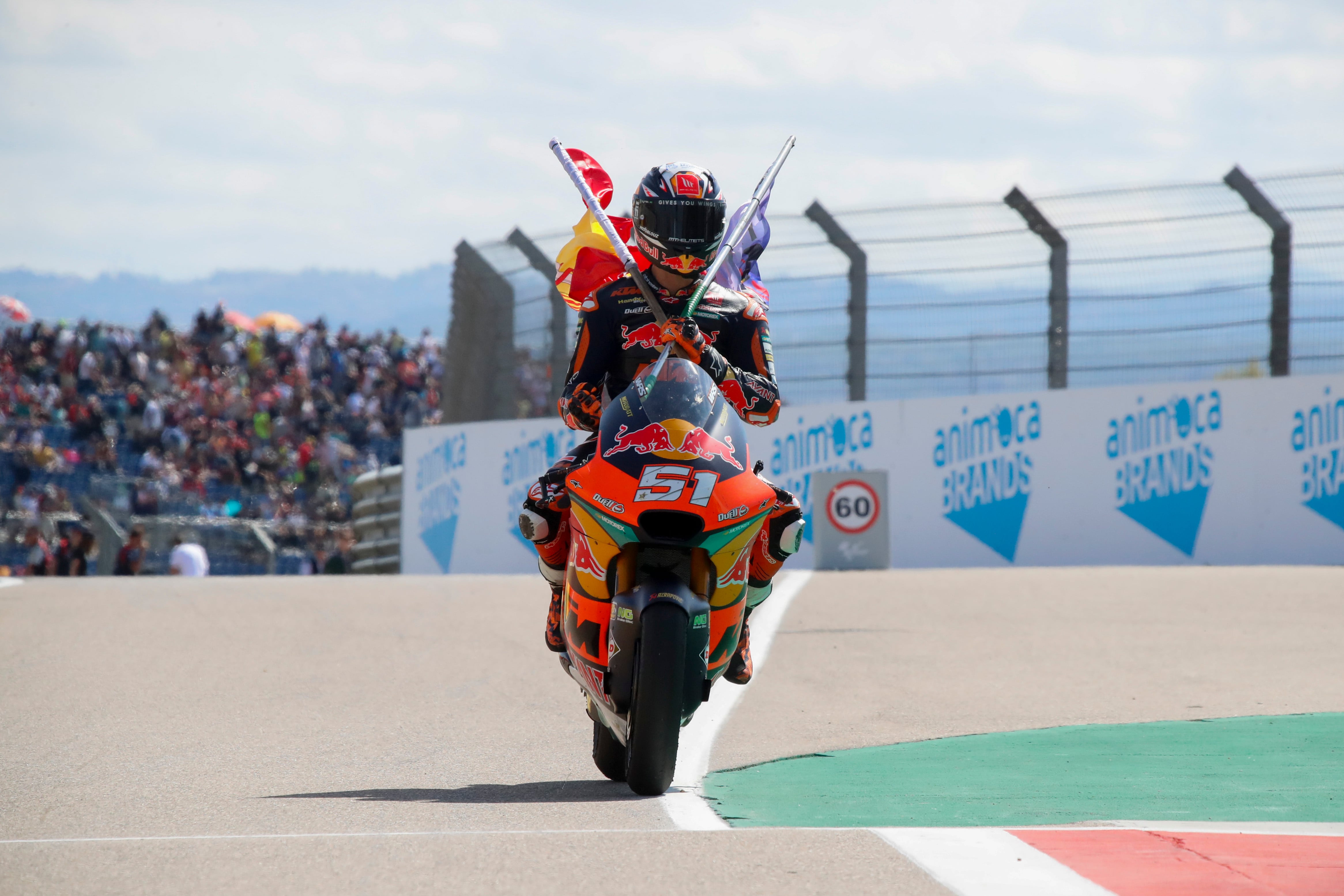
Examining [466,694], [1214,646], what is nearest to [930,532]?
[1214,646]

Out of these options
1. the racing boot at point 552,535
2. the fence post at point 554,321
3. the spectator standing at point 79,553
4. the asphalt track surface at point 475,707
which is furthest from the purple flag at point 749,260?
the spectator standing at point 79,553

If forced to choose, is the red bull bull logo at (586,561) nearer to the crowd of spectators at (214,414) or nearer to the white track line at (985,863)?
the white track line at (985,863)

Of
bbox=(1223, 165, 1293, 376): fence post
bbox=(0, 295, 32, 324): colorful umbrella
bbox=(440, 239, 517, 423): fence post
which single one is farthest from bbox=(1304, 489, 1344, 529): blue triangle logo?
bbox=(0, 295, 32, 324): colorful umbrella

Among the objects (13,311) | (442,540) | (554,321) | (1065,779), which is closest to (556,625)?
(1065,779)

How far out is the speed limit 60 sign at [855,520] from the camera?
16.3 metres

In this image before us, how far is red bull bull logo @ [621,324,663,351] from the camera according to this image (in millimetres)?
5562

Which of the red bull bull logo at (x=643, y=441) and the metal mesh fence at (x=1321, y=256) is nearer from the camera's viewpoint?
the red bull bull logo at (x=643, y=441)

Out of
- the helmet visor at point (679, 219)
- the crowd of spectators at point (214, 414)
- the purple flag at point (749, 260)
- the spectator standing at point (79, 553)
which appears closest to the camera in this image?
the helmet visor at point (679, 219)

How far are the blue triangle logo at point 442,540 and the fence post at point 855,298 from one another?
546 centimetres

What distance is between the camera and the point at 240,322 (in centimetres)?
4078

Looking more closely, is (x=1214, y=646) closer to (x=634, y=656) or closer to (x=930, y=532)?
(x=634, y=656)

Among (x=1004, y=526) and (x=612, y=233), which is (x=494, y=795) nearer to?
(x=612, y=233)

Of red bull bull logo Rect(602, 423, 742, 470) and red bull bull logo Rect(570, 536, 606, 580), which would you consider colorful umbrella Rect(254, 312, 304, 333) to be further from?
A: red bull bull logo Rect(602, 423, 742, 470)

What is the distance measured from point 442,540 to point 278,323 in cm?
1862
